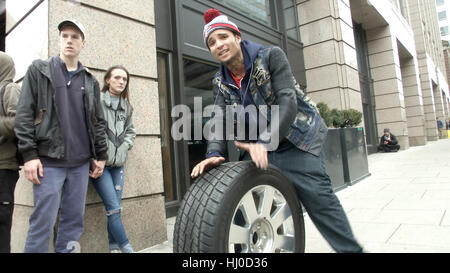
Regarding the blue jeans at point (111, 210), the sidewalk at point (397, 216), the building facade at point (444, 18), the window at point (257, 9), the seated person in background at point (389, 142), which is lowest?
the sidewalk at point (397, 216)

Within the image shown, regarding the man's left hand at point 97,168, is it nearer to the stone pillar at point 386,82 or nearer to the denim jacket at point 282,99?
the denim jacket at point 282,99

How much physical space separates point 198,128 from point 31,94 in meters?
3.01

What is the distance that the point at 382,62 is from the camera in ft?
47.5

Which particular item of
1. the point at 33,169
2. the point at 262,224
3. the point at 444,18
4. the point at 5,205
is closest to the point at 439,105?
the point at 262,224

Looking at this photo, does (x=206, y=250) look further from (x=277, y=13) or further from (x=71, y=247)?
(x=277, y=13)

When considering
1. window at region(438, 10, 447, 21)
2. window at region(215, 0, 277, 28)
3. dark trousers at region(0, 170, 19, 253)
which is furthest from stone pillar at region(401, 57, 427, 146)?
→ window at region(438, 10, 447, 21)

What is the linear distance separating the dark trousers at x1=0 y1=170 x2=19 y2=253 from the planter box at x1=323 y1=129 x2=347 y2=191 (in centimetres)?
487

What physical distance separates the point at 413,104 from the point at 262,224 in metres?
21.3

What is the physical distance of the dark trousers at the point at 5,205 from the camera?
2.27 metres

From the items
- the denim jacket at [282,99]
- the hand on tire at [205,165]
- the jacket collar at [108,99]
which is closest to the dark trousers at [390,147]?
the denim jacket at [282,99]

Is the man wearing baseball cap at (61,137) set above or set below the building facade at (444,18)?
below

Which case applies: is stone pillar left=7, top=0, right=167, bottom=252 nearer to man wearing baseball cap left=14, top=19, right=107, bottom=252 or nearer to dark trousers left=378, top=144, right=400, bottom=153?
man wearing baseball cap left=14, top=19, right=107, bottom=252

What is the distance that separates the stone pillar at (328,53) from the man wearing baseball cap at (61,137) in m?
7.67

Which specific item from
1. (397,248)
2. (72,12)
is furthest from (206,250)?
(72,12)
